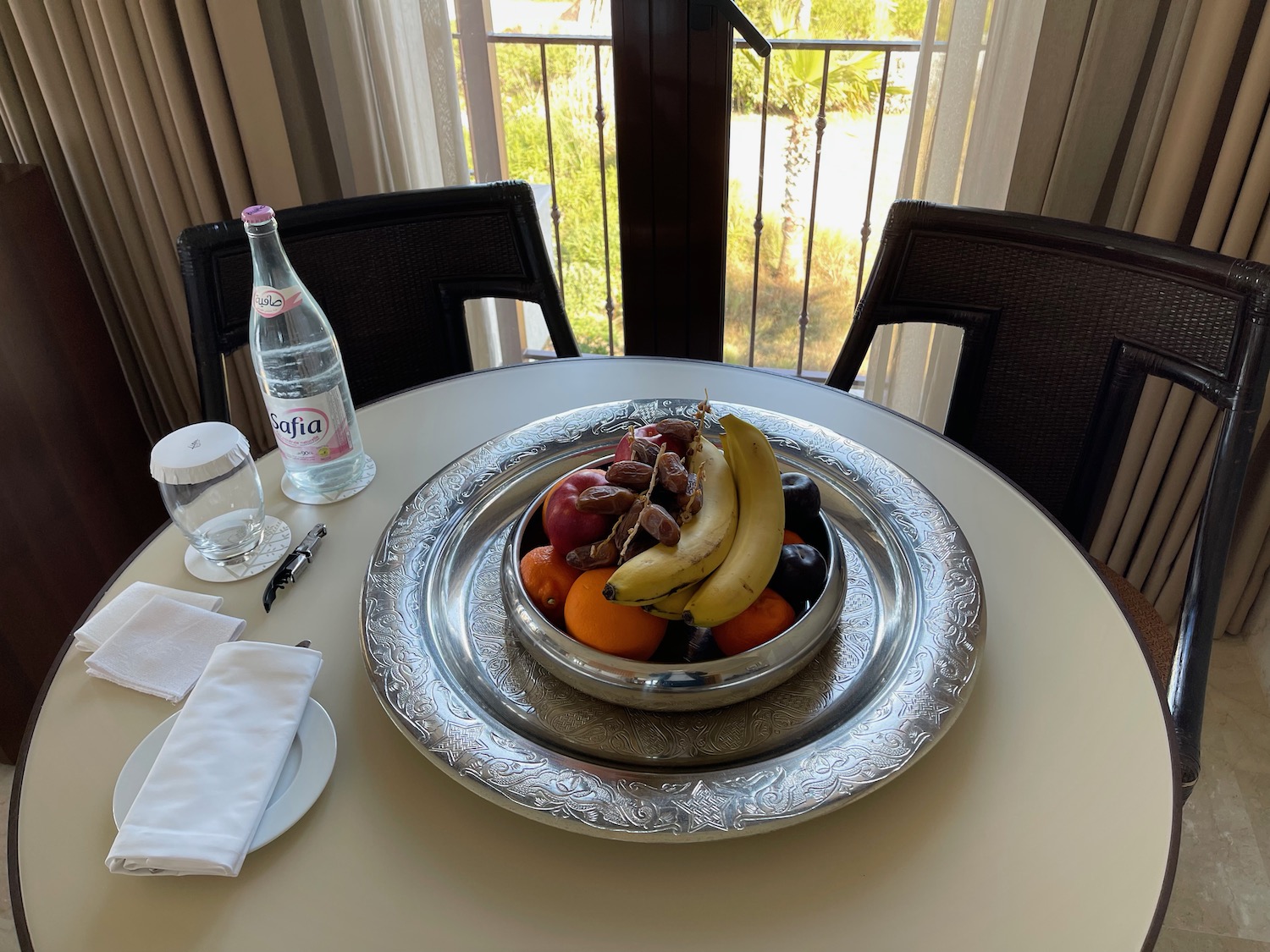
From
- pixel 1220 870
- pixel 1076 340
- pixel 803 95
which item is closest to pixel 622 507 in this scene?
pixel 1076 340

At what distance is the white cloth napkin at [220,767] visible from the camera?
604mm

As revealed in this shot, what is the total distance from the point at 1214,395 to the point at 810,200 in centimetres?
148

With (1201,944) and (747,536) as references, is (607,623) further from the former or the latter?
(1201,944)

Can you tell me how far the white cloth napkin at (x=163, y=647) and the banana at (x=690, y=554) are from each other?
0.38m

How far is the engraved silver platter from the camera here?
2.05 feet

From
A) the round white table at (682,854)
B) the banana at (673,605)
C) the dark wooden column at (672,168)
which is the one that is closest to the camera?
the round white table at (682,854)

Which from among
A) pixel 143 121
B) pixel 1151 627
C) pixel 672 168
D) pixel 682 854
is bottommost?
pixel 1151 627

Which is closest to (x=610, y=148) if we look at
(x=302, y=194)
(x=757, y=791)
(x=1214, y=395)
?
(x=302, y=194)

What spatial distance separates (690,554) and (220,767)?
0.38 meters

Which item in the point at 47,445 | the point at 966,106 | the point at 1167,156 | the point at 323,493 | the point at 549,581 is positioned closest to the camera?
the point at 549,581

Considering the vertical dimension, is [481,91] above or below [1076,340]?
above

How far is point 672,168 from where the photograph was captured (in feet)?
5.75

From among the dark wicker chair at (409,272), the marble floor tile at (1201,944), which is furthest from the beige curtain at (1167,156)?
the dark wicker chair at (409,272)

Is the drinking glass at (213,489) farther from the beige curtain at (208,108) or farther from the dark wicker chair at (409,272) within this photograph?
the beige curtain at (208,108)
